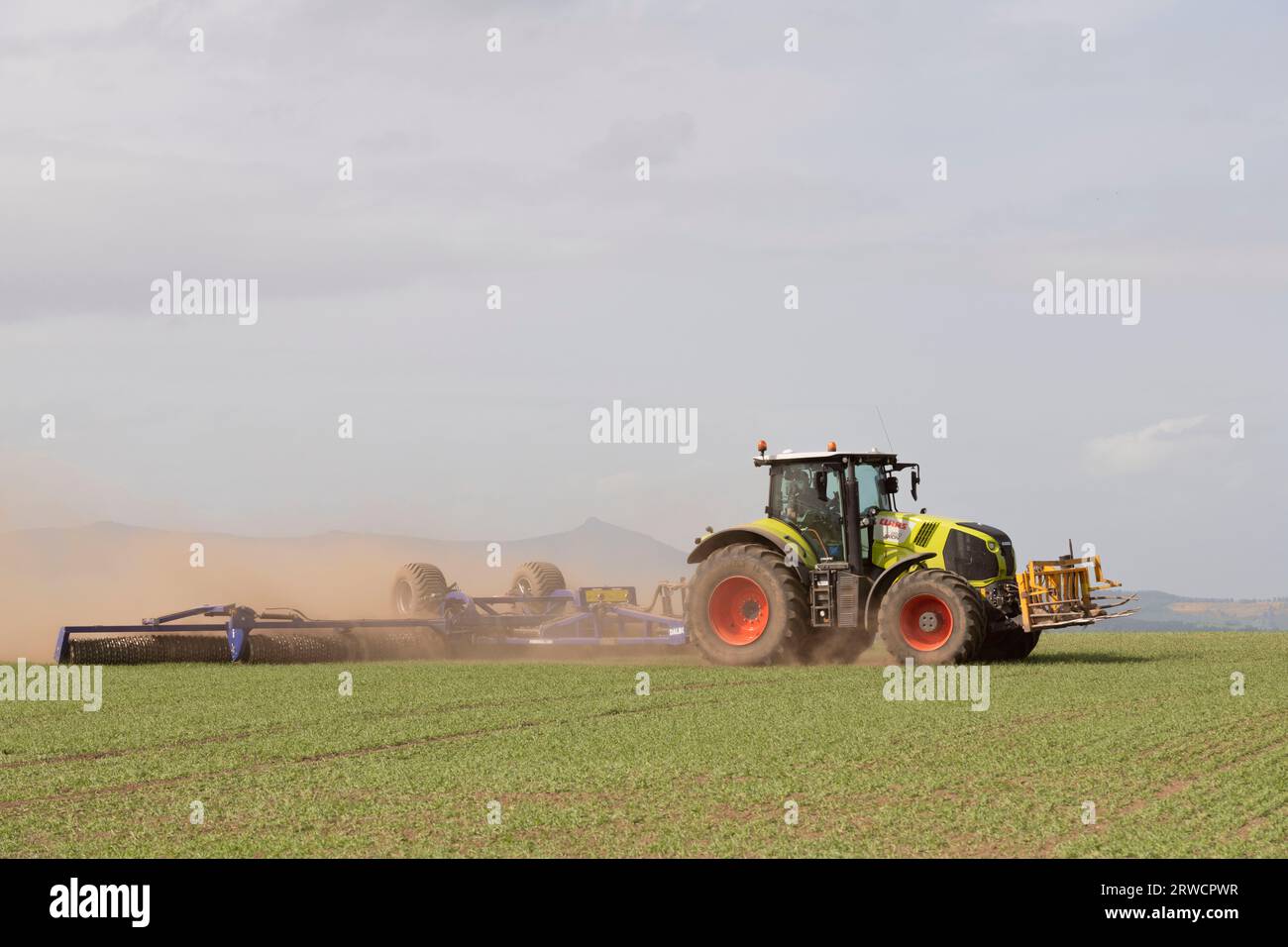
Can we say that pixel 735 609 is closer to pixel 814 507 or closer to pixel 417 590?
pixel 814 507

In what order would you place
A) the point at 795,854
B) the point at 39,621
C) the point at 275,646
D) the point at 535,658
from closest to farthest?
1. the point at 795,854
2. the point at 275,646
3. the point at 535,658
4. the point at 39,621

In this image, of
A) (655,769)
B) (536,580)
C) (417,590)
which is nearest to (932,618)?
(655,769)

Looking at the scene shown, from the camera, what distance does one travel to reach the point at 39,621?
24.3 m

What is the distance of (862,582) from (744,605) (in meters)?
1.62

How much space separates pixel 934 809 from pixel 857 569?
9.88 meters

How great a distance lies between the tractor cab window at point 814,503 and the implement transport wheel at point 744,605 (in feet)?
1.75

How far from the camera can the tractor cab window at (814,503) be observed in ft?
61.3

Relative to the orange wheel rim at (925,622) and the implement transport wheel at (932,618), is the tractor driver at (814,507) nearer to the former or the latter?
the implement transport wheel at (932,618)

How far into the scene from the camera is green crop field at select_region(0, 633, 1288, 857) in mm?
7777

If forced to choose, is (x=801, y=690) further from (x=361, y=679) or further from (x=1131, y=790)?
(x=1131, y=790)

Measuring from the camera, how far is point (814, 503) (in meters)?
18.9

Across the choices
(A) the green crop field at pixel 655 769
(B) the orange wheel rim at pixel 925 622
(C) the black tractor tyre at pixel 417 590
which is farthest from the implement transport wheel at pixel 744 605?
(C) the black tractor tyre at pixel 417 590

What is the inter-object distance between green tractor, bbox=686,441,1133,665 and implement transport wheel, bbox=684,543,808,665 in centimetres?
1
